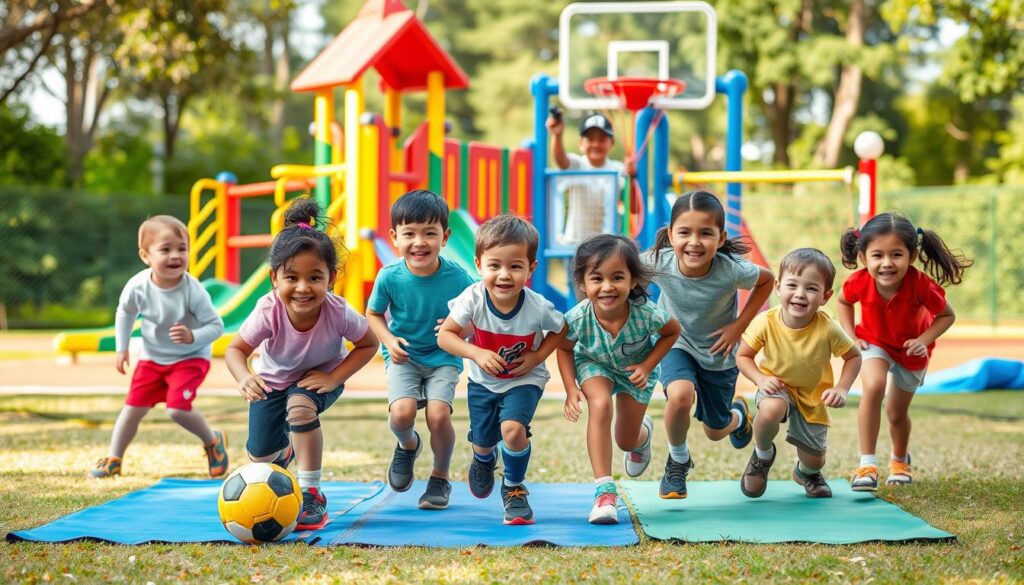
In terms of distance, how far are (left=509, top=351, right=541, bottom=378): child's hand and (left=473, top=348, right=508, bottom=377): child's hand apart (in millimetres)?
135

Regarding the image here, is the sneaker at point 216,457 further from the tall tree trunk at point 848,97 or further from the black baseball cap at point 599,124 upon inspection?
the tall tree trunk at point 848,97

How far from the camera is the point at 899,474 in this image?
5.71m

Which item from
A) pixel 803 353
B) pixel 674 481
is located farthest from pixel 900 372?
pixel 674 481

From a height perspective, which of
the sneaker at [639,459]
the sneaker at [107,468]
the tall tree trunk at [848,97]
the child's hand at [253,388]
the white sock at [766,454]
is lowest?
the sneaker at [107,468]

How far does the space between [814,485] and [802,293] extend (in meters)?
0.92

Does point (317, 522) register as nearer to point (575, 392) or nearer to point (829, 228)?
point (575, 392)

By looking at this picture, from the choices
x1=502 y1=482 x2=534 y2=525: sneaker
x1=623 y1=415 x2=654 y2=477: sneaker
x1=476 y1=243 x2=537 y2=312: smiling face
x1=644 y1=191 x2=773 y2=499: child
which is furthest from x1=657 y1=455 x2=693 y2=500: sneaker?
x1=476 y1=243 x2=537 y2=312: smiling face

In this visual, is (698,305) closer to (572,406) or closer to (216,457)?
(572,406)

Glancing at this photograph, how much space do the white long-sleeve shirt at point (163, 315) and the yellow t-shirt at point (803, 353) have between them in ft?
9.48

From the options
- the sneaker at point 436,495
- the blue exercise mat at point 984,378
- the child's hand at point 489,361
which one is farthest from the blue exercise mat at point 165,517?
the blue exercise mat at point 984,378

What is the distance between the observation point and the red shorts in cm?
605

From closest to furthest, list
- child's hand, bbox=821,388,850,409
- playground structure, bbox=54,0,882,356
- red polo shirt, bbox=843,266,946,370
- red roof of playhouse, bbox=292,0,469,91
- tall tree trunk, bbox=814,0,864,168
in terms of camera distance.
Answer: child's hand, bbox=821,388,850,409 → red polo shirt, bbox=843,266,946,370 → playground structure, bbox=54,0,882,356 → red roof of playhouse, bbox=292,0,469,91 → tall tree trunk, bbox=814,0,864,168

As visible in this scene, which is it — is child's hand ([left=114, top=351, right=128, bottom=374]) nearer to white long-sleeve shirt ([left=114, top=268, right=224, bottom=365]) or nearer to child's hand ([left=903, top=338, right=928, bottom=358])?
white long-sleeve shirt ([left=114, top=268, right=224, bottom=365])

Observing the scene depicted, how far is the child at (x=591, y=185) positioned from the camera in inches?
383
